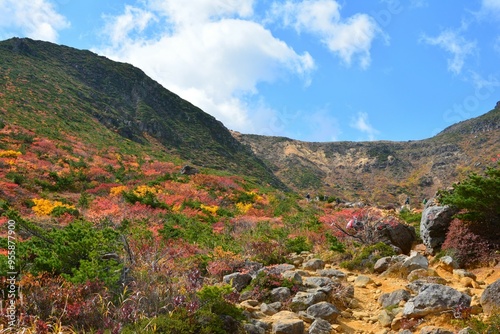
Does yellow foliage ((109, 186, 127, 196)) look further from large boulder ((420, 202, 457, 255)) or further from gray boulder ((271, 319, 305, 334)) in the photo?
gray boulder ((271, 319, 305, 334))

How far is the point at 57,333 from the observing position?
4129 mm

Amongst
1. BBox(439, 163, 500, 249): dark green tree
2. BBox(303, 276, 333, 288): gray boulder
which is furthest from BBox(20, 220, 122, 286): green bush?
BBox(439, 163, 500, 249): dark green tree

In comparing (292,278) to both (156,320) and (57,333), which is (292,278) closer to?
(156,320)

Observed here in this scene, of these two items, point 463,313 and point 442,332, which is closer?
point 442,332

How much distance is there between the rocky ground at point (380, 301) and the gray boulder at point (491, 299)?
0.02 m

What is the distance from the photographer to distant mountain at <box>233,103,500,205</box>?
77.8 metres

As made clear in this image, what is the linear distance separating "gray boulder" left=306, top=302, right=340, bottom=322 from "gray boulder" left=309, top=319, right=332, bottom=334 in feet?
1.30

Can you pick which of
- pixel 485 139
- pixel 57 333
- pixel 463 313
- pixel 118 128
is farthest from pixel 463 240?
pixel 485 139

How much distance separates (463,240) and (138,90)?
253ft

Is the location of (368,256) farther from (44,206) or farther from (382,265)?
(44,206)

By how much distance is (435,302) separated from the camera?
5.33 meters

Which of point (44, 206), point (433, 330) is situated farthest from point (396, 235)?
point (44, 206)

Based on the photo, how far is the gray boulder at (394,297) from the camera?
20.9 ft

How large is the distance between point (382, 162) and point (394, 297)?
9776 cm
